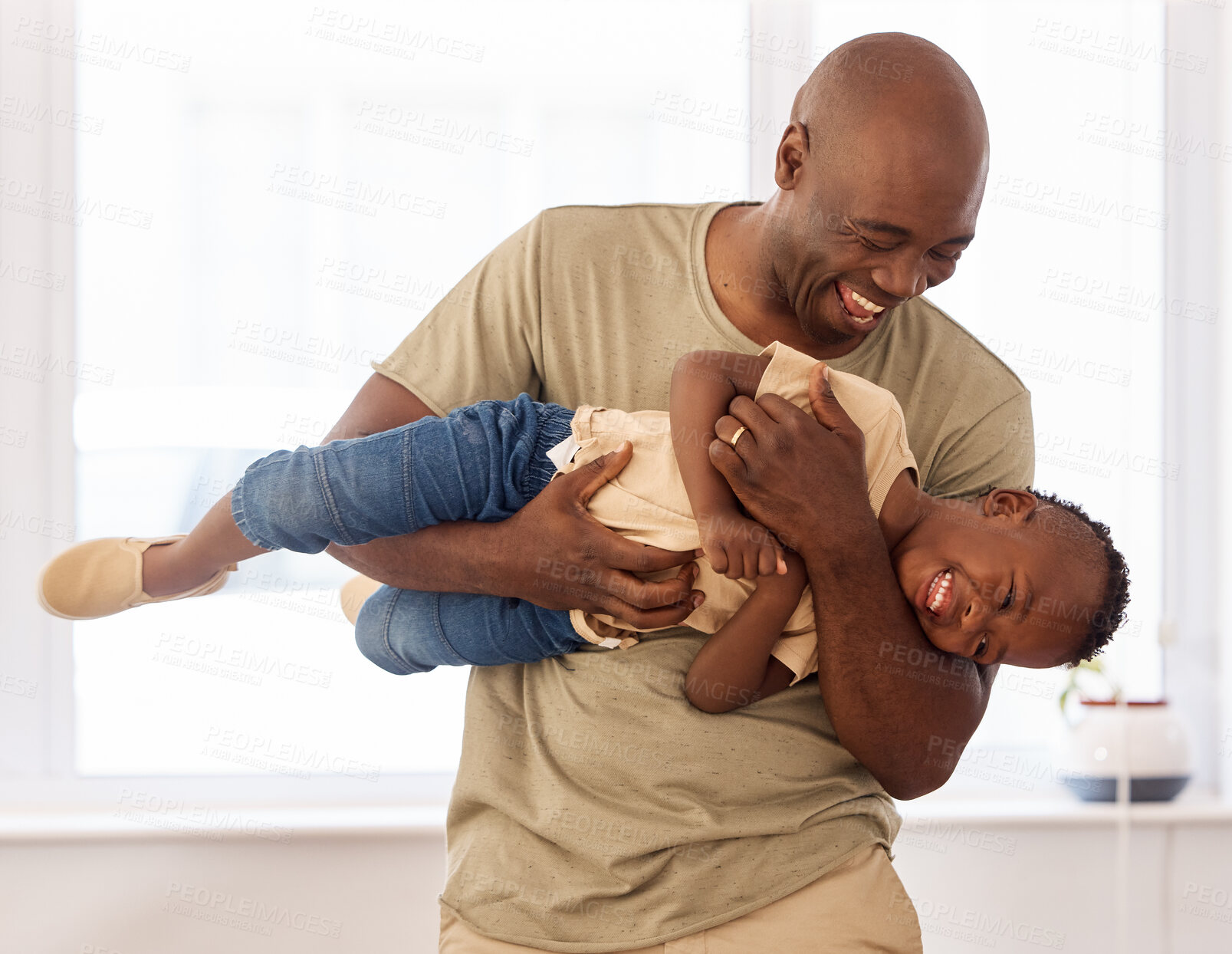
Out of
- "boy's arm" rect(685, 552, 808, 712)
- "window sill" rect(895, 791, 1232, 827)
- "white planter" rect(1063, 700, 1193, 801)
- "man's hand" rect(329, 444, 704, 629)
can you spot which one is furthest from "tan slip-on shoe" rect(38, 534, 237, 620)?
"white planter" rect(1063, 700, 1193, 801)

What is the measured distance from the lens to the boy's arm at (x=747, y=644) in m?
1.23

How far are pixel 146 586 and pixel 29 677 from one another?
3.90 feet

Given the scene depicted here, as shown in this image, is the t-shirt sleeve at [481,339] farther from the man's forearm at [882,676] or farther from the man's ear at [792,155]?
the man's forearm at [882,676]

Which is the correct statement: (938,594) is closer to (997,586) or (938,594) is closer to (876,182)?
(997,586)

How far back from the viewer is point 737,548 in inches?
46.9

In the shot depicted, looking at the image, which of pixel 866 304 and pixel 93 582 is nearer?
pixel 866 304

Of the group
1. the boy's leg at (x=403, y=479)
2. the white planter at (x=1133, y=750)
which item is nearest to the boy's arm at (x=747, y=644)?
the boy's leg at (x=403, y=479)

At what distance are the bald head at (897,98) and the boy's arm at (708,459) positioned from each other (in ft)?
1.08

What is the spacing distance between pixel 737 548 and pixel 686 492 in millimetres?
112

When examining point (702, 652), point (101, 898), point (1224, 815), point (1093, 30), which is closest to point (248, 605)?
point (101, 898)

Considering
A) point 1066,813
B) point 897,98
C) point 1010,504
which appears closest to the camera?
point 897,98

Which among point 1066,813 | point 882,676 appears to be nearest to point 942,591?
point 882,676

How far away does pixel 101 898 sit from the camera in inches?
87.5

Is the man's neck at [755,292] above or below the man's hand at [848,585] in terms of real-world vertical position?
above
